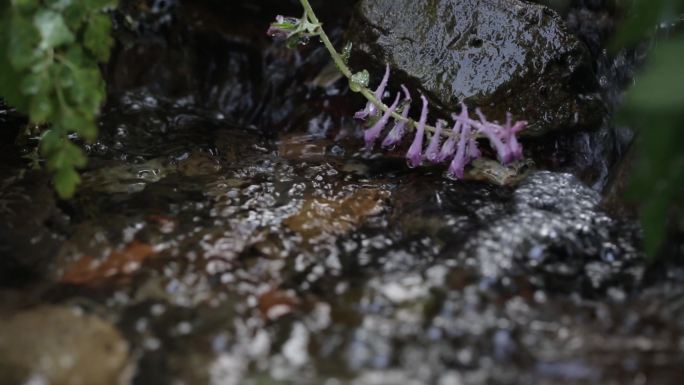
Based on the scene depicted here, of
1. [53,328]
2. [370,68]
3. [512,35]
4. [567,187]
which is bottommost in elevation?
[53,328]

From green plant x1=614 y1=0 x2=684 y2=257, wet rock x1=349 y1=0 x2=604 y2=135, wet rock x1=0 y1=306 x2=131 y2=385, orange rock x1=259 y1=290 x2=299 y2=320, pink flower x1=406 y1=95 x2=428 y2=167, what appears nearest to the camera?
green plant x1=614 y1=0 x2=684 y2=257

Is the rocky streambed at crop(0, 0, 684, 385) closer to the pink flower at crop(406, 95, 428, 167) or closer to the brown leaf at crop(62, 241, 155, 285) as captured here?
the brown leaf at crop(62, 241, 155, 285)

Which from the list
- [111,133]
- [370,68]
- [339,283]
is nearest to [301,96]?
[370,68]

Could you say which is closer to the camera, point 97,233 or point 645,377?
point 645,377

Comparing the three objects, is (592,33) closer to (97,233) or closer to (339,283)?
(339,283)

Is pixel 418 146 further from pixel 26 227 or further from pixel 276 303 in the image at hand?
pixel 26 227

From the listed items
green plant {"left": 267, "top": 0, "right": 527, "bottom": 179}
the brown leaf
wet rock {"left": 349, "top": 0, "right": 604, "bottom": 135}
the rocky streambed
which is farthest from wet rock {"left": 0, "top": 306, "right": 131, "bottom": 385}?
wet rock {"left": 349, "top": 0, "right": 604, "bottom": 135}

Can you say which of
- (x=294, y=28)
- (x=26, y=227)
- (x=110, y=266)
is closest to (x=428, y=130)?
(x=294, y=28)
